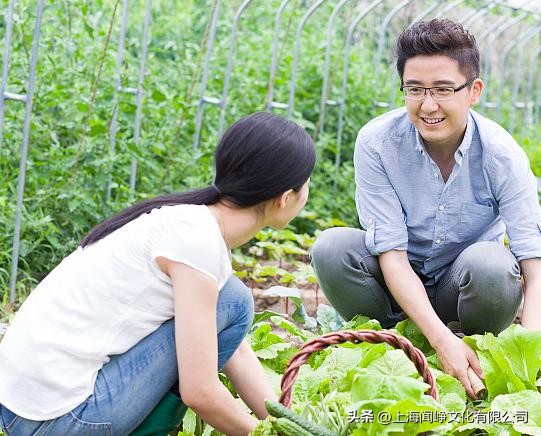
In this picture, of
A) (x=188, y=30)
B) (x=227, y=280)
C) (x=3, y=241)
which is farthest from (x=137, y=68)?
(x=227, y=280)

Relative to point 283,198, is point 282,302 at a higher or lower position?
lower

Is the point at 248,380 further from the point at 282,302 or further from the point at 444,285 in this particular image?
the point at 282,302

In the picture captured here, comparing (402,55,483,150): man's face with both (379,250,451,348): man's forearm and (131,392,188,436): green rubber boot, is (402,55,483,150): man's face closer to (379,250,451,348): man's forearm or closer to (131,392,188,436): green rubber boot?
(379,250,451,348): man's forearm

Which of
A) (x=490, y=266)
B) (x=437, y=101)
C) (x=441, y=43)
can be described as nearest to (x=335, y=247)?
(x=490, y=266)

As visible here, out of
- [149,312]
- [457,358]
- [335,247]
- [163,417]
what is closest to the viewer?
[149,312]

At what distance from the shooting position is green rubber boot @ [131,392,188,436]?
229cm

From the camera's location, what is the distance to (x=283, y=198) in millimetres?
2252

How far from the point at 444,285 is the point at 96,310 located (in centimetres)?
140

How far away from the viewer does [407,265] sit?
3051 millimetres

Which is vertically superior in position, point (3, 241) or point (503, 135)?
point (503, 135)

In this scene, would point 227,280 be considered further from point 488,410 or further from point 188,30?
point 188,30

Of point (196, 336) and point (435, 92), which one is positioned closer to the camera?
point (196, 336)

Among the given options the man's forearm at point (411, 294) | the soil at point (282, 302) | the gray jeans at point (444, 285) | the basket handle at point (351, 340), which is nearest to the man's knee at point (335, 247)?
the gray jeans at point (444, 285)

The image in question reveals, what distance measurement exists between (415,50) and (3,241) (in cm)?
186
